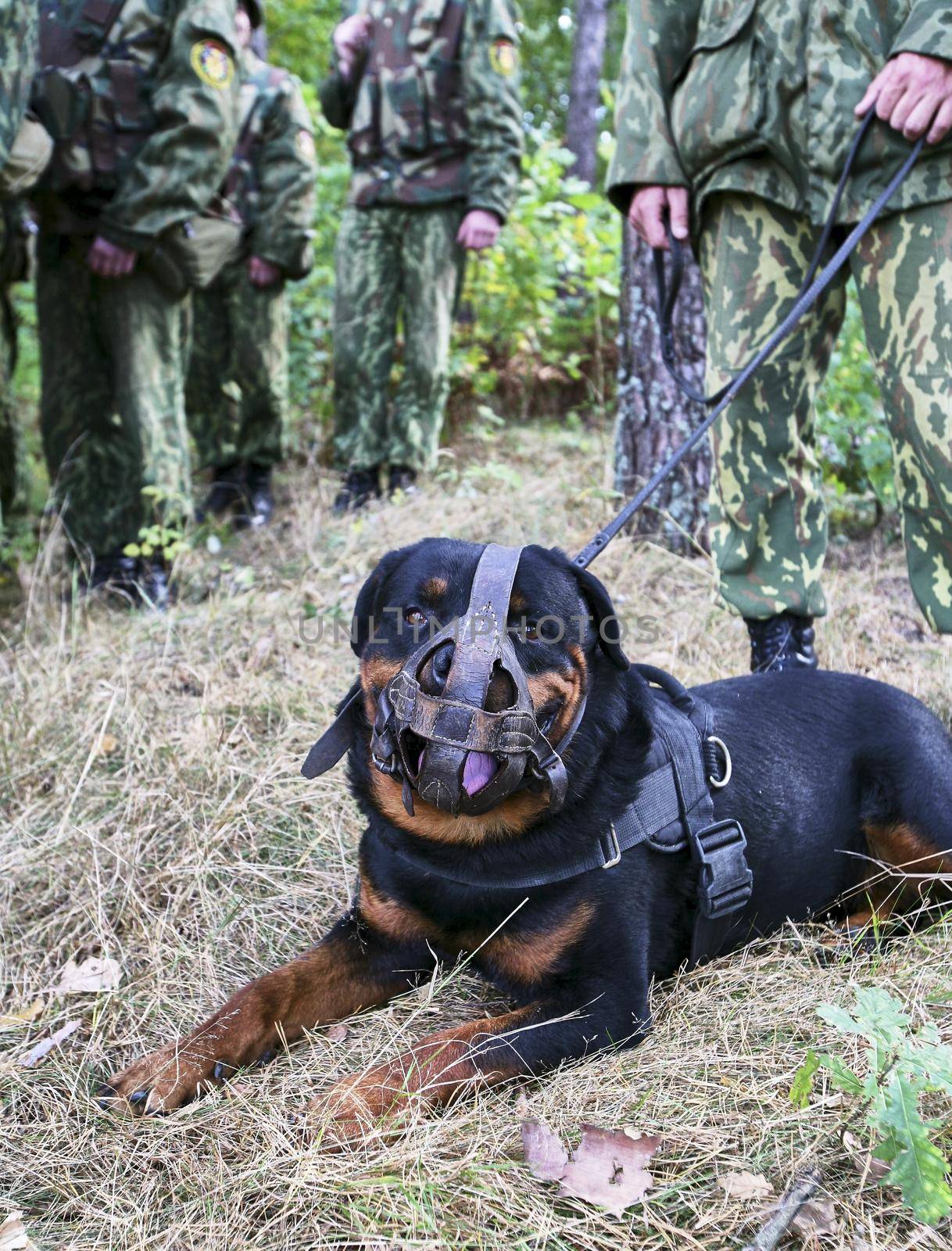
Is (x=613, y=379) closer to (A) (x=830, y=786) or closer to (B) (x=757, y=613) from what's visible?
(B) (x=757, y=613)

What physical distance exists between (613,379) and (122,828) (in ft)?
20.4

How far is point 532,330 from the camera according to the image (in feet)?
25.1

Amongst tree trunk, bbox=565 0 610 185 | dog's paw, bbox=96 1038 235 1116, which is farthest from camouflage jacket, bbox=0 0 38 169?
tree trunk, bbox=565 0 610 185

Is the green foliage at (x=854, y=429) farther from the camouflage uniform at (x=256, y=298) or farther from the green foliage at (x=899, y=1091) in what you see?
the green foliage at (x=899, y=1091)

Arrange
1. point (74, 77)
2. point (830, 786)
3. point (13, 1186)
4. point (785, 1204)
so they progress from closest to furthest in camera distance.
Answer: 1. point (785, 1204)
2. point (13, 1186)
3. point (830, 786)
4. point (74, 77)

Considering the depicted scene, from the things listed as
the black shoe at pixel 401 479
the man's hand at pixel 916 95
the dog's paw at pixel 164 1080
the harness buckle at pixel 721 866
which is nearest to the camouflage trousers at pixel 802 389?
the man's hand at pixel 916 95

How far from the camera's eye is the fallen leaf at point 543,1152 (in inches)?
66.3

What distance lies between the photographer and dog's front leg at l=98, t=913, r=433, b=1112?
200cm

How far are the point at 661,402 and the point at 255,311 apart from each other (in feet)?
9.72

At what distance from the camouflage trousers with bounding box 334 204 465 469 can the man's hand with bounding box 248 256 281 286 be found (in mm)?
494

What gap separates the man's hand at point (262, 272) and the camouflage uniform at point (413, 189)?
0.50 meters

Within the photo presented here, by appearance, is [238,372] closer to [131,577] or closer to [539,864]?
[131,577]

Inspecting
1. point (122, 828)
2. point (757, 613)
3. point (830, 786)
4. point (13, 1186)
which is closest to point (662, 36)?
point (757, 613)

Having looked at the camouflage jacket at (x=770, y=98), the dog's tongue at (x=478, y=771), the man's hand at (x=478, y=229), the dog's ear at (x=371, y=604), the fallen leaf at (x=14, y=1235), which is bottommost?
the fallen leaf at (x=14, y=1235)
